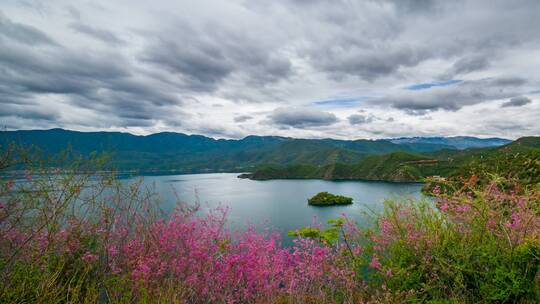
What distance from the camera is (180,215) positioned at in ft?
18.1

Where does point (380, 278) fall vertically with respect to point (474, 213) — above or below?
below

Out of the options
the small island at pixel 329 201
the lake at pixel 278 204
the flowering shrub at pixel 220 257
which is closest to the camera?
the flowering shrub at pixel 220 257

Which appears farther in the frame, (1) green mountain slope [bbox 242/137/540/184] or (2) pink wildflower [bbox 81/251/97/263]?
(1) green mountain slope [bbox 242/137/540/184]

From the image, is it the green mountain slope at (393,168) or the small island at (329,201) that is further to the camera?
the green mountain slope at (393,168)

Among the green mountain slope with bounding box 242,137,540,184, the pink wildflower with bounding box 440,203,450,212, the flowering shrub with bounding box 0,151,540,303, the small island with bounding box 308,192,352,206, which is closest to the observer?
the flowering shrub with bounding box 0,151,540,303

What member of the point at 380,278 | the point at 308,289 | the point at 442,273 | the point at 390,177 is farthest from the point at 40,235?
the point at 390,177

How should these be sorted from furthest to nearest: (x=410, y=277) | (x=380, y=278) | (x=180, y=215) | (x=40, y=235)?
(x=180, y=215) → (x=380, y=278) → (x=410, y=277) → (x=40, y=235)

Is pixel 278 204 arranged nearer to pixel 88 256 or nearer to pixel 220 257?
pixel 220 257

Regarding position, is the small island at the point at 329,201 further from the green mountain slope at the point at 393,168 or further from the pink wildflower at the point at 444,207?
the pink wildflower at the point at 444,207

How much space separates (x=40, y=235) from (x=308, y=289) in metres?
4.55

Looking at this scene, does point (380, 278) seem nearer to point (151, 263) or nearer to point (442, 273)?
point (442, 273)

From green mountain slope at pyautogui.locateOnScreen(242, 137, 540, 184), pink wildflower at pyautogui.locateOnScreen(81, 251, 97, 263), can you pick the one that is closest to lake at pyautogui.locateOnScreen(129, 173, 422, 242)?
pink wildflower at pyautogui.locateOnScreen(81, 251, 97, 263)

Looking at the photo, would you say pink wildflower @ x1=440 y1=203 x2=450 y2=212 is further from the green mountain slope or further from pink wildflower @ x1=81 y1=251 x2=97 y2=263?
the green mountain slope

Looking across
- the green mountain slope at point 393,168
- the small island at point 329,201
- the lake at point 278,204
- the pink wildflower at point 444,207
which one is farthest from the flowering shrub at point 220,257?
the green mountain slope at point 393,168
